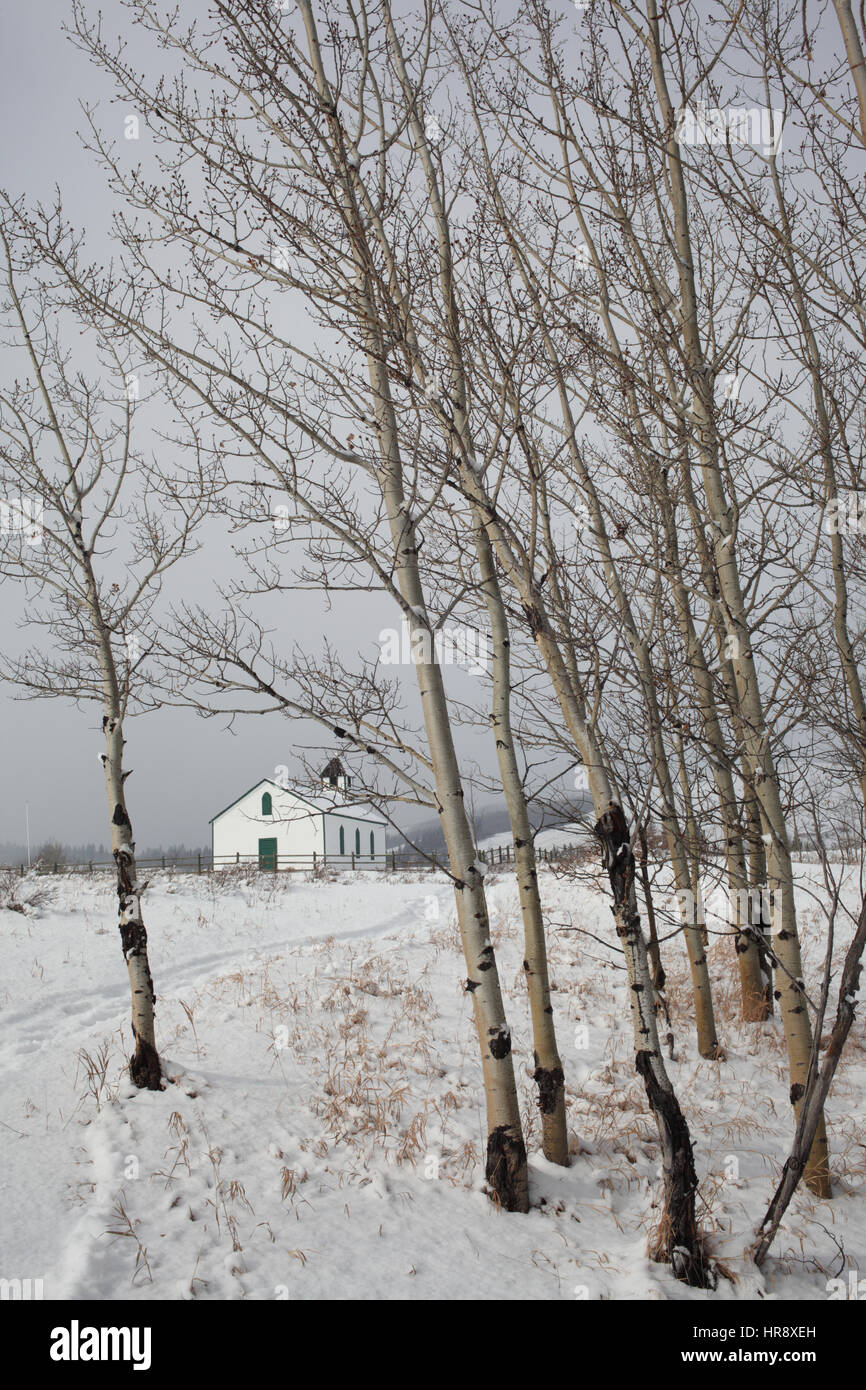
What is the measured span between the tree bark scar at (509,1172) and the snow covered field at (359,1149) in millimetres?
93

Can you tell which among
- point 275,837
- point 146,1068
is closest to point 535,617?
point 146,1068

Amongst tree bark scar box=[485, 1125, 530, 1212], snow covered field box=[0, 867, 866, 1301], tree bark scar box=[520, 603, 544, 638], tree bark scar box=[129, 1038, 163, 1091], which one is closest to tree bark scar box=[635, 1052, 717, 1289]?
snow covered field box=[0, 867, 866, 1301]

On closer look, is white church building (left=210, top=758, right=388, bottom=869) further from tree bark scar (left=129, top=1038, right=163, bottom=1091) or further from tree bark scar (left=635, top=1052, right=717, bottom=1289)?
tree bark scar (left=635, top=1052, right=717, bottom=1289)

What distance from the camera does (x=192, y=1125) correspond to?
209 inches

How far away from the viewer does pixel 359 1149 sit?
16.7 ft

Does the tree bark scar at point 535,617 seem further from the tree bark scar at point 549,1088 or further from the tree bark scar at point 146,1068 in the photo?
the tree bark scar at point 146,1068

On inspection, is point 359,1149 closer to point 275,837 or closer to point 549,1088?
point 549,1088

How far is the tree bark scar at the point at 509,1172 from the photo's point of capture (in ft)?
14.7

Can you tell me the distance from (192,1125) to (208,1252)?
1496 mm

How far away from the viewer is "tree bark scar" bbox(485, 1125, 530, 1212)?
4480 millimetres

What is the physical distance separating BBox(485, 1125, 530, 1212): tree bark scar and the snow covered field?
0.09 metres

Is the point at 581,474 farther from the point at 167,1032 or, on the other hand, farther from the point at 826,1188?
the point at 167,1032

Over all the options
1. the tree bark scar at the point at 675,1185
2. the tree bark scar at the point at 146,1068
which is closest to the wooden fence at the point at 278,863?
the tree bark scar at the point at 146,1068
